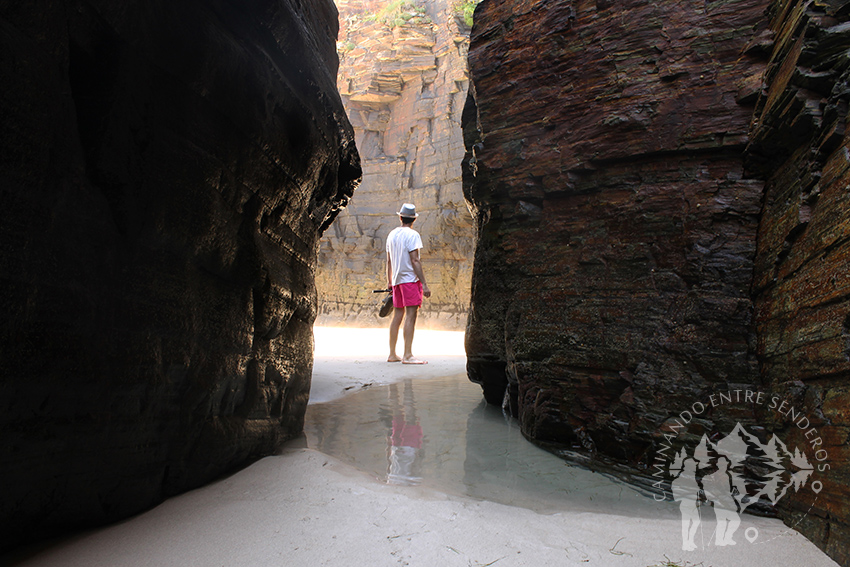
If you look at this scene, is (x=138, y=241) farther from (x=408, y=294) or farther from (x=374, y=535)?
(x=408, y=294)

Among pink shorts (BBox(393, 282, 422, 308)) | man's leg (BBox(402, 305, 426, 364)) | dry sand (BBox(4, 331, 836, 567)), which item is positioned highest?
pink shorts (BBox(393, 282, 422, 308))

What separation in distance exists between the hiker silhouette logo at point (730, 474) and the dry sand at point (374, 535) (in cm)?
7

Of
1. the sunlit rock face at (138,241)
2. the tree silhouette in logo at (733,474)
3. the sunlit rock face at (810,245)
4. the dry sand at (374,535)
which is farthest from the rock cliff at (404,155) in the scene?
the dry sand at (374,535)

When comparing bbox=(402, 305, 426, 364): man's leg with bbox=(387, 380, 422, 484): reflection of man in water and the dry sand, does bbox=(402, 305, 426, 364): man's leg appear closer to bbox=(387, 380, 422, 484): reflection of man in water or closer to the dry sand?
bbox=(387, 380, 422, 484): reflection of man in water

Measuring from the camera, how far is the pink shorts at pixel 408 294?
6.45m

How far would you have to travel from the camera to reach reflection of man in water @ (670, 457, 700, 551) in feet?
5.47

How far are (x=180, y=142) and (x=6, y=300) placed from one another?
2.58 ft

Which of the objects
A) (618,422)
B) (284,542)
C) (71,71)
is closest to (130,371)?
(284,542)

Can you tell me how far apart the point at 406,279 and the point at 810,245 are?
5.00 metres

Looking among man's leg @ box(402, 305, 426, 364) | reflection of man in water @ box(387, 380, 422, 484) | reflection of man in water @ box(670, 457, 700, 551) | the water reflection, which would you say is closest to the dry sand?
reflection of man in water @ box(670, 457, 700, 551)

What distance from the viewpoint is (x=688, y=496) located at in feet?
6.57

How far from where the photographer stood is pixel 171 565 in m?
1.29

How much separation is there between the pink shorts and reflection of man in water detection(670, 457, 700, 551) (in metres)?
4.56

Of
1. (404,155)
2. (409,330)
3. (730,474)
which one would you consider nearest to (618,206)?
(730,474)
